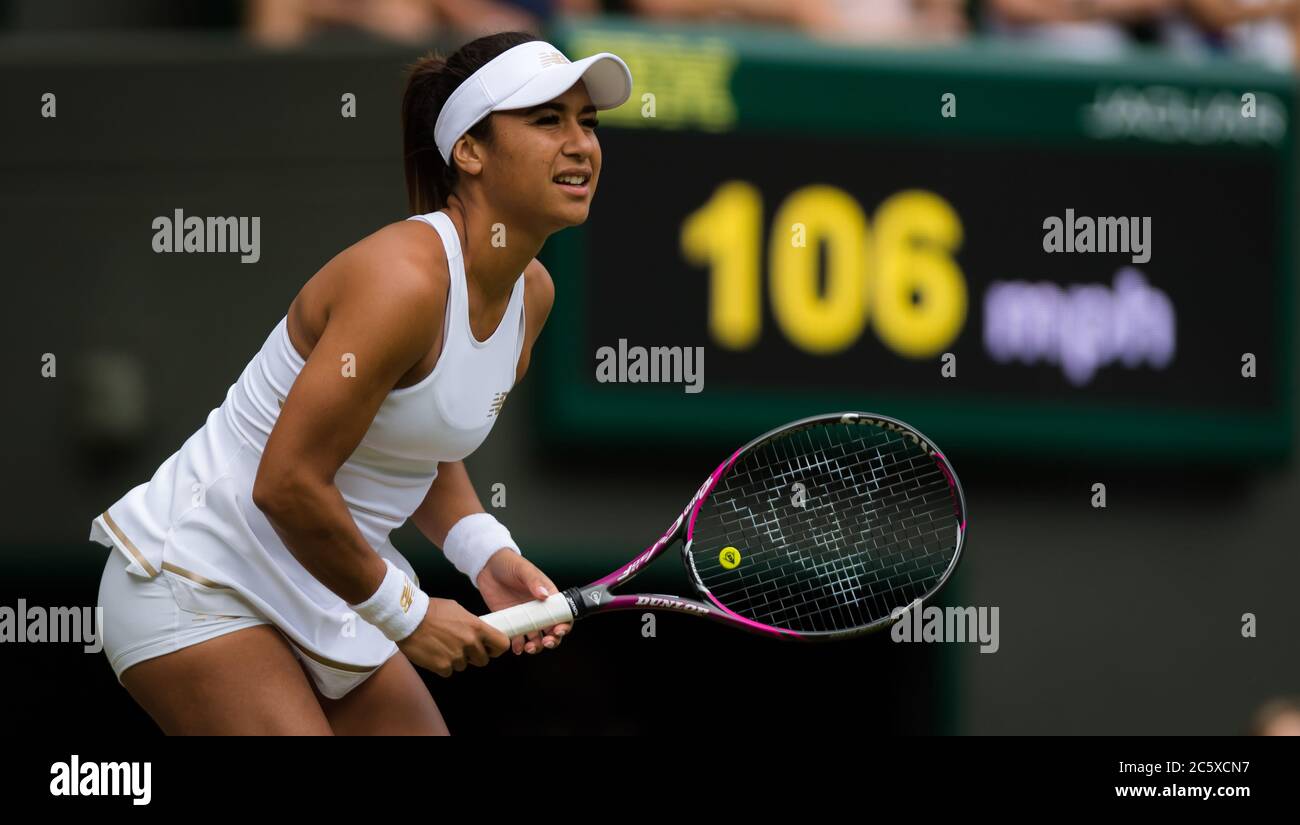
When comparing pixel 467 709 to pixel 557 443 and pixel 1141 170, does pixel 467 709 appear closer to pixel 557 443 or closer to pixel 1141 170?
pixel 557 443

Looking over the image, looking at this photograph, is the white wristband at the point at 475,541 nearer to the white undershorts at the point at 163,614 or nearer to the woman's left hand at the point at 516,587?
the woman's left hand at the point at 516,587

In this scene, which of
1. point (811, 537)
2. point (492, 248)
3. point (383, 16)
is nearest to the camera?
point (492, 248)

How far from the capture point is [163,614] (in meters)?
3.46

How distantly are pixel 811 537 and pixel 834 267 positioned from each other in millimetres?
2469

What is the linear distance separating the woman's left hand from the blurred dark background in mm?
3203

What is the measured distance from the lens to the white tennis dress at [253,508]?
136 inches

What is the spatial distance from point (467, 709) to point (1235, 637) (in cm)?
294

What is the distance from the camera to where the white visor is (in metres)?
3.50

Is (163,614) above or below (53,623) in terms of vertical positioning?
above

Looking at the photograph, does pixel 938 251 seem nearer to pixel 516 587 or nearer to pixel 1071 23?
pixel 1071 23

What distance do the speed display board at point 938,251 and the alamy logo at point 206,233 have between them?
1.04 metres

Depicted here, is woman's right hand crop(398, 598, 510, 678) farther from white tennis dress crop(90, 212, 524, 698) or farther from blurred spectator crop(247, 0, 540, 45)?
blurred spectator crop(247, 0, 540, 45)

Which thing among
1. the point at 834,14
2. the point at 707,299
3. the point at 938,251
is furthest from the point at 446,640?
the point at 834,14
